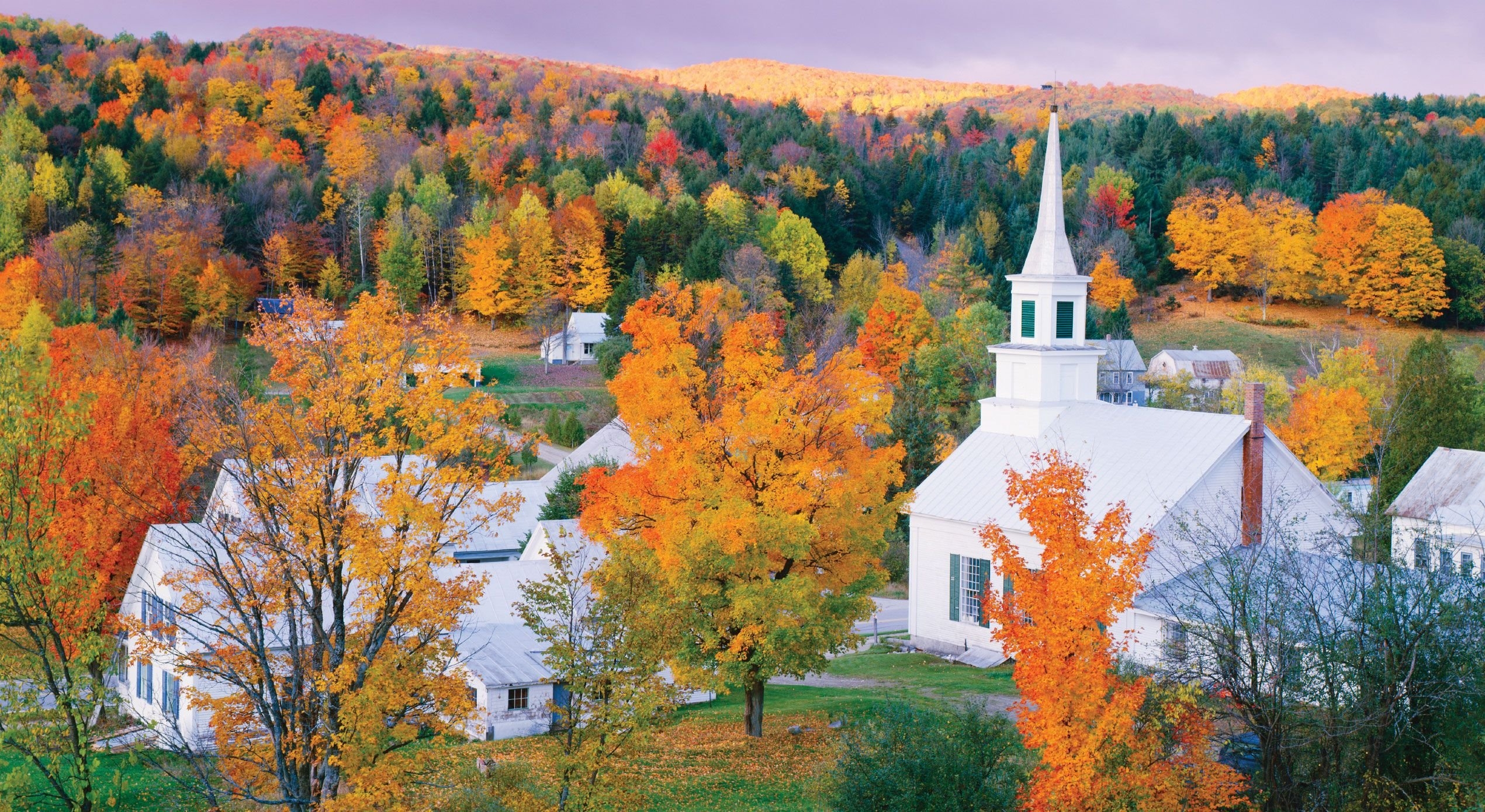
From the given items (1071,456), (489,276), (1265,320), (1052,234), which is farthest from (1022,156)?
(1071,456)

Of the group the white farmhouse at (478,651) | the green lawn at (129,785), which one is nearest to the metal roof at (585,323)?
the white farmhouse at (478,651)

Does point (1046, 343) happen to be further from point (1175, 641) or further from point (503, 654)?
point (503, 654)

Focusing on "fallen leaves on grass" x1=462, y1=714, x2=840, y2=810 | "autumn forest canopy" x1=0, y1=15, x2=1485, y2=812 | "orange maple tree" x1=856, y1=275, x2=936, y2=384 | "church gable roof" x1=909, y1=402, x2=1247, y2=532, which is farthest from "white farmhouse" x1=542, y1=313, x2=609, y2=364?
"fallen leaves on grass" x1=462, y1=714, x2=840, y2=810

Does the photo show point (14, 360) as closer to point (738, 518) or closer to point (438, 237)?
point (738, 518)

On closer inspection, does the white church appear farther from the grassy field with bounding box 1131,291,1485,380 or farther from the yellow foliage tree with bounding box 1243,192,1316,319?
the yellow foliage tree with bounding box 1243,192,1316,319

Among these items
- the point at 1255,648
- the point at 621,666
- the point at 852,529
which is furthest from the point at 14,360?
the point at 1255,648

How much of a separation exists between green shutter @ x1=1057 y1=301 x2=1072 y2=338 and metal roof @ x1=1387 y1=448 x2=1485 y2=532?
32.6 ft

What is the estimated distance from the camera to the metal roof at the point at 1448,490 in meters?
37.8

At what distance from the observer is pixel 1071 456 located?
113 ft

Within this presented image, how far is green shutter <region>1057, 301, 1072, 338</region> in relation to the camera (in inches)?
1462

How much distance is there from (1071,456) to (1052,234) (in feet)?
22.2

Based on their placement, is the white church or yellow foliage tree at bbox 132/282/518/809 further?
the white church

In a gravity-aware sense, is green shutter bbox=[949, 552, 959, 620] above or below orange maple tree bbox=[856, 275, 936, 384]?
below

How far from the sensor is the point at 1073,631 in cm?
1839
